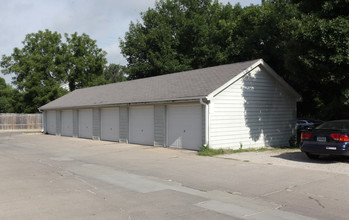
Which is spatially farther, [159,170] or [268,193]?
[159,170]

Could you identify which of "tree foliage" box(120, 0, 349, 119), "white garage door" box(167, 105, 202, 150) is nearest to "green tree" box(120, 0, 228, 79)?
"tree foliage" box(120, 0, 349, 119)

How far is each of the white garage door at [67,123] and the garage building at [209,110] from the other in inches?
235

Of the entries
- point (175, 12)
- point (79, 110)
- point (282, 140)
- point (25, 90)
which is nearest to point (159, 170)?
point (282, 140)

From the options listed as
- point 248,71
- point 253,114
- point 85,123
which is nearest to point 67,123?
point 85,123

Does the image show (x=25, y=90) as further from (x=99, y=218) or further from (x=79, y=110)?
(x=99, y=218)

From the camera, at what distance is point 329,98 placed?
681 inches

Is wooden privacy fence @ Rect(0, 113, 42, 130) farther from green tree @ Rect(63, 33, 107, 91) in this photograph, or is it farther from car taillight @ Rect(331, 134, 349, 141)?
car taillight @ Rect(331, 134, 349, 141)

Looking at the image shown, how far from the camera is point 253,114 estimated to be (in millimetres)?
16859

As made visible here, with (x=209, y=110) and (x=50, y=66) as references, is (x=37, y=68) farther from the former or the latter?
(x=209, y=110)

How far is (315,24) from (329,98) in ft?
18.7

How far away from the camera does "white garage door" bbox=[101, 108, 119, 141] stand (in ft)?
68.2

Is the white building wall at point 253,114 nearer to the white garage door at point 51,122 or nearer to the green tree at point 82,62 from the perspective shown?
the white garage door at point 51,122

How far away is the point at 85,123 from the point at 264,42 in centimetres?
1531

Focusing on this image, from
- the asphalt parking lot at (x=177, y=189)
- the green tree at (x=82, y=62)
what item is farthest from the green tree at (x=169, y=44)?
the asphalt parking lot at (x=177, y=189)
